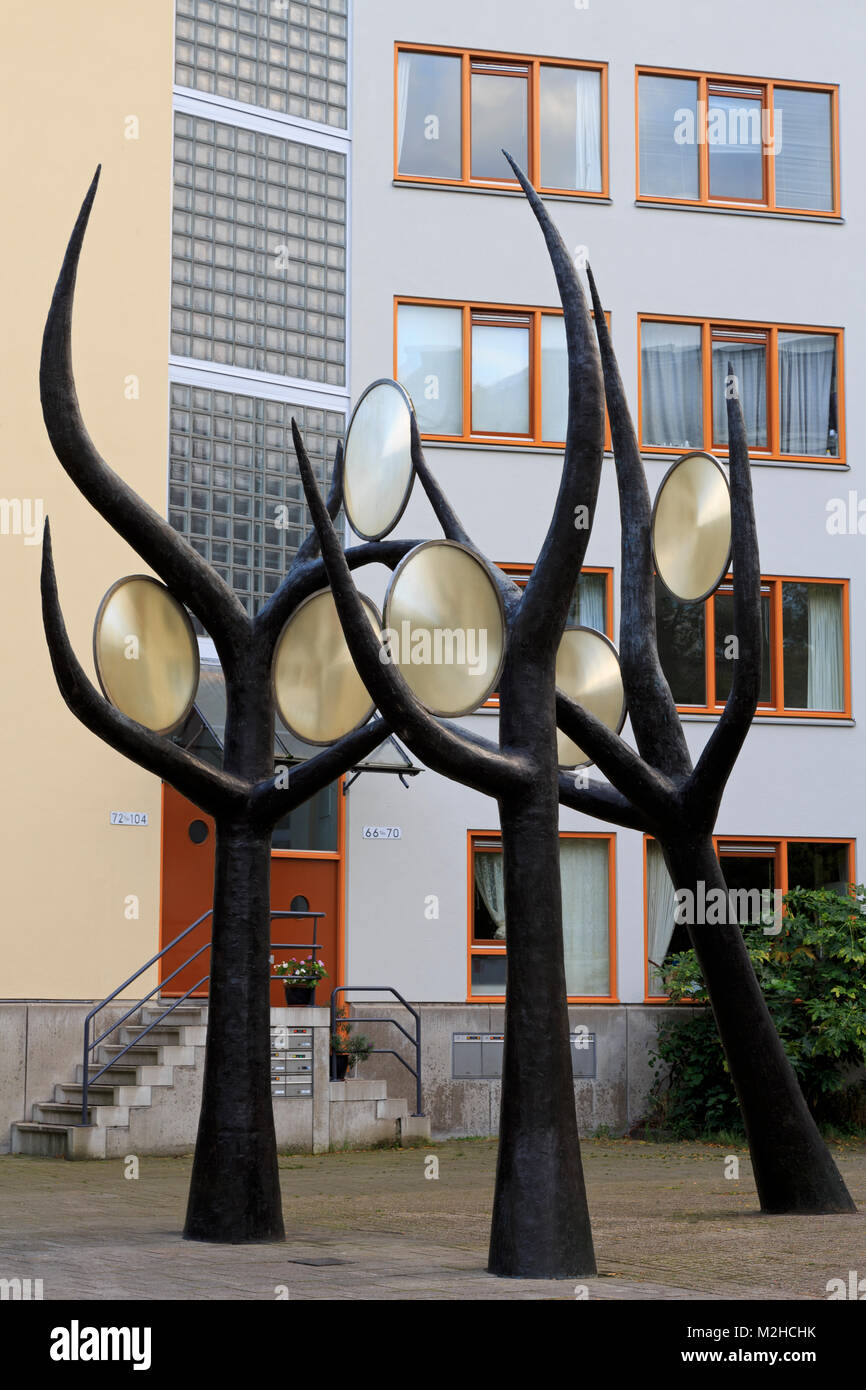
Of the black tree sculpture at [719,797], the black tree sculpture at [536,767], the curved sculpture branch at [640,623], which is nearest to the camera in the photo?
the black tree sculpture at [536,767]

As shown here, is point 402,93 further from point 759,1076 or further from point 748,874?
point 759,1076

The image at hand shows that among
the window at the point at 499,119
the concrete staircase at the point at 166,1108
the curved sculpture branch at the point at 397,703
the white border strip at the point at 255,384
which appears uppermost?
the window at the point at 499,119

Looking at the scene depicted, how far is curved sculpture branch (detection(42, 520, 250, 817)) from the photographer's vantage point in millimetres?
10133

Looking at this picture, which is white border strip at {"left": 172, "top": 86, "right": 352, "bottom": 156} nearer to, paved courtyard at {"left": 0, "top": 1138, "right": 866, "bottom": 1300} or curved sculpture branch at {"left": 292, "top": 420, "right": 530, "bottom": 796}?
paved courtyard at {"left": 0, "top": 1138, "right": 866, "bottom": 1300}

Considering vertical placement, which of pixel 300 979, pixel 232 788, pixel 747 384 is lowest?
pixel 300 979

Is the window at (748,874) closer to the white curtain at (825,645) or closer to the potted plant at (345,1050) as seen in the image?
the white curtain at (825,645)

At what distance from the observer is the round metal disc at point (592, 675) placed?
12875 millimetres

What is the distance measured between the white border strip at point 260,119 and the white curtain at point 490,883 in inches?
360

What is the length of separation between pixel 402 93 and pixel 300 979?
38.4 ft

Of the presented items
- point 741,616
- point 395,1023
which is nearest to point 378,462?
point 741,616

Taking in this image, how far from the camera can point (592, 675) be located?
1291 cm

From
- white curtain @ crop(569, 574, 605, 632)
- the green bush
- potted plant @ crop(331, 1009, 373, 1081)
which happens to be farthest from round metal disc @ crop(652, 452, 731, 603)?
white curtain @ crop(569, 574, 605, 632)

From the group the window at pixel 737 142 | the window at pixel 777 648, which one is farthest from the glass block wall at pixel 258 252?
the window at pixel 777 648
